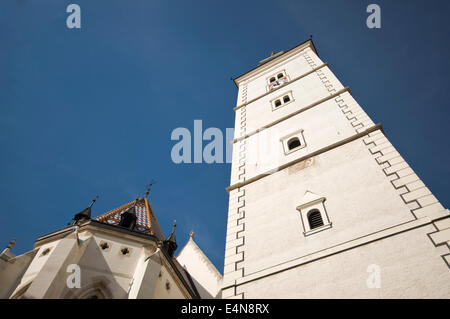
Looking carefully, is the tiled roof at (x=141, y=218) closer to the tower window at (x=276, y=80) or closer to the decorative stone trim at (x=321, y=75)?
the tower window at (x=276, y=80)

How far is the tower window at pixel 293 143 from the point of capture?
12156 mm

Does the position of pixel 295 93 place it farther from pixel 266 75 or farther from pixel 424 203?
pixel 424 203

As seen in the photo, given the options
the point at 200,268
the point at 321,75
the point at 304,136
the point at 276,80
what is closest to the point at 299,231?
the point at 304,136

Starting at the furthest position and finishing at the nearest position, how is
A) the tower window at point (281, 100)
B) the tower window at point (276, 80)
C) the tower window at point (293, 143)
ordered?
the tower window at point (276, 80)
the tower window at point (281, 100)
the tower window at point (293, 143)

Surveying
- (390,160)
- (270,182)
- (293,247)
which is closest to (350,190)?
(390,160)

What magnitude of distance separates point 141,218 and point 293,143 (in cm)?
849

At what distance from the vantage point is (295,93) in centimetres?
1645

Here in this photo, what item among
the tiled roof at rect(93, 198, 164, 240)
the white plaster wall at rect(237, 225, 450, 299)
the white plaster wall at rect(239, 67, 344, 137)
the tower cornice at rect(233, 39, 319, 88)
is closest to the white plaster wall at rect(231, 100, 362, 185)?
the white plaster wall at rect(239, 67, 344, 137)

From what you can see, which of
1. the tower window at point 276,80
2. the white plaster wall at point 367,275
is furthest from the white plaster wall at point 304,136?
the tower window at point 276,80

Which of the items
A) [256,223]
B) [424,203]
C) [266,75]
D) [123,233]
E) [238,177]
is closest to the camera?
[424,203]

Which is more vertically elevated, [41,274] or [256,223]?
[256,223]

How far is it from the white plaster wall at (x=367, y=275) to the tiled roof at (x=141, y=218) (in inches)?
330

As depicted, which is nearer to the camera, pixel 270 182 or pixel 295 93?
pixel 270 182
